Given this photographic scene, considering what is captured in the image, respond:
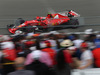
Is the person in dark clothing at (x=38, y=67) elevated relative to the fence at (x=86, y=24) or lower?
lower

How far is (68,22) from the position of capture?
9477 millimetres

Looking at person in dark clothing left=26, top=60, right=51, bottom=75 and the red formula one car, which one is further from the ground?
the red formula one car

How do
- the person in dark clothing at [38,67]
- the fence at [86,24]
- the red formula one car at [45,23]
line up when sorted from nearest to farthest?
the person in dark clothing at [38,67], the fence at [86,24], the red formula one car at [45,23]

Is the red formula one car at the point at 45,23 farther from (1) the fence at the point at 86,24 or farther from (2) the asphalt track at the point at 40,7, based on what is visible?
(2) the asphalt track at the point at 40,7

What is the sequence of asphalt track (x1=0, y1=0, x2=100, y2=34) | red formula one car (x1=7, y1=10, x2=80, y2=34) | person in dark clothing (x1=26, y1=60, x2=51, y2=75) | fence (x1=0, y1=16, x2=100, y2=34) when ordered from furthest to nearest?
asphalt track (x1=0, y1=0, x2=100, y2=34)
red formula one car (x1=7, y1=10, x2=80, y2=34)
fence (x1=0, y1=16, x2=100, y2=34)
person in dark clothing (x1=26, y1=60, x2=51, y2=75)

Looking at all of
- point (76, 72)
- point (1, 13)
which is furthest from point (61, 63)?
point (1, 13)

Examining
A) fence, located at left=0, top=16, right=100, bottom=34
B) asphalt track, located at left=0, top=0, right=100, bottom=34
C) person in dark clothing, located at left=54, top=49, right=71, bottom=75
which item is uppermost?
asphalt track, located at left=0, top=0, right=100, bottom=34

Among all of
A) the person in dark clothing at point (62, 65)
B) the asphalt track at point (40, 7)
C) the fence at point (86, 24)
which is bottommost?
the person in dark clothing at point (62, 65)

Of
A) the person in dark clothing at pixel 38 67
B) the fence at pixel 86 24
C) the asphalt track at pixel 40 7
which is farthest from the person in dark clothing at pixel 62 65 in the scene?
the asphalt track at pixel 40 7

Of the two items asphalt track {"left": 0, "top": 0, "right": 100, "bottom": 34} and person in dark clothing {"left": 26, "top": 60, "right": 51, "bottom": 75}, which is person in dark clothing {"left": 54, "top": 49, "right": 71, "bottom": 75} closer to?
person in dark clothing {"left": 26, "top": 60, "right": 51, "bottom": 75}

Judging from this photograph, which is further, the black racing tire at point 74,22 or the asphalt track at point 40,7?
the asphalt track at point 40,7

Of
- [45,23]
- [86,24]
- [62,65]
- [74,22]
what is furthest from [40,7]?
[62,65]

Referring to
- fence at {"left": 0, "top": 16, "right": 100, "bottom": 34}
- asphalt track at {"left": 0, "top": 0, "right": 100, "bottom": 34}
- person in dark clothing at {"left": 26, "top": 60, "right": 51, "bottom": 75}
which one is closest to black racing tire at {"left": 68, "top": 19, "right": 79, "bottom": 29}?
fence at {"left": 0, "top": 16, "right": 100, "bottom": 34}

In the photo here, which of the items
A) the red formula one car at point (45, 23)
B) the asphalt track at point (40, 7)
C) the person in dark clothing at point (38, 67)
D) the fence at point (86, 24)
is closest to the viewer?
the person in dark clothing at point (38, 67)
